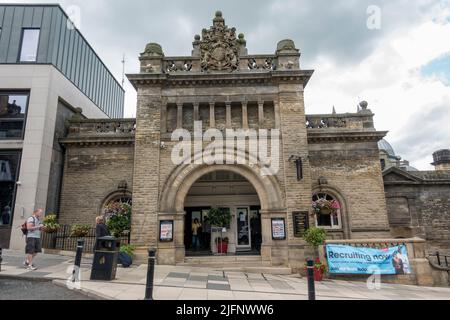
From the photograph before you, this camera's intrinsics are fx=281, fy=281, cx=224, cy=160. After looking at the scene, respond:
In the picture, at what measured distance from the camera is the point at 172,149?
1216 cm

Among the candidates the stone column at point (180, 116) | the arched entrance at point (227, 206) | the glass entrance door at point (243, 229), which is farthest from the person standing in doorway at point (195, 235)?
the stone column at point (180, 116)

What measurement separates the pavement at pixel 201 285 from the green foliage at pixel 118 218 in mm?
1521

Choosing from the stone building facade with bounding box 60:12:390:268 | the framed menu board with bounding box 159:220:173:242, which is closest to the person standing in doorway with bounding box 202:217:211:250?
the stone building facade with bounding box 60:12:390:268

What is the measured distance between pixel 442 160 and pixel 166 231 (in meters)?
21.8

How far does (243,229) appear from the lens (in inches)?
574

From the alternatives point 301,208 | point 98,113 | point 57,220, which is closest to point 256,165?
point 301,208

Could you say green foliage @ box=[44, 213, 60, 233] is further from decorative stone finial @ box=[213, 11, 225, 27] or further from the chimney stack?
the chimney stack

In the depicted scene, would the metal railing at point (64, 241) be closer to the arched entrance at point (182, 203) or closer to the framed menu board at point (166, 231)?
the framed menu board at point (166, 231)

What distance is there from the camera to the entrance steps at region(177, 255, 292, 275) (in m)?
11.0

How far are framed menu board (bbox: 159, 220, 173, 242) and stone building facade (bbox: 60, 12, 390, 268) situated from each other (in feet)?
0.43

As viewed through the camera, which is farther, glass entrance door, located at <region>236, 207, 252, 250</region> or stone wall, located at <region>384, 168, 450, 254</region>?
stone wall, located at <region>384, 168, 450, 254</region>

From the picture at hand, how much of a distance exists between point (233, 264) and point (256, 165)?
13.8 ft

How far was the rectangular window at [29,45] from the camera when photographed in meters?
14.3
